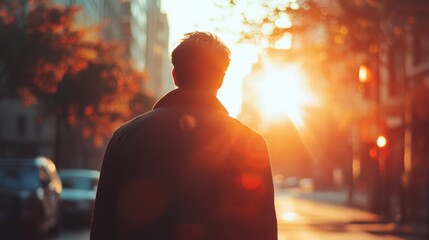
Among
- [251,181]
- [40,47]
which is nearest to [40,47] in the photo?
[40,47]

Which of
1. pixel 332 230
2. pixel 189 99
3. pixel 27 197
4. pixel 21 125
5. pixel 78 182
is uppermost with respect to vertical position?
pixel 189 99

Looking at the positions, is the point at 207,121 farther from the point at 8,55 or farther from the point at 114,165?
the point at 8,55

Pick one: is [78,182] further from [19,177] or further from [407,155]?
[407,155]

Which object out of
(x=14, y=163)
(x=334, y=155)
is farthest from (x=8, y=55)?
(x=334, y=155)

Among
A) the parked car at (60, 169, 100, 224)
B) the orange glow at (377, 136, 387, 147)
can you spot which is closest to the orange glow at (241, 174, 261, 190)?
the parked car at (60, 169, 100, 224)

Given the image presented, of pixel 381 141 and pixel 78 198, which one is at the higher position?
pixel 381 141

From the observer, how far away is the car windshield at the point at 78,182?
23750mm

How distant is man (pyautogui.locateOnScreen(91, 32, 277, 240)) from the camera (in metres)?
3.49

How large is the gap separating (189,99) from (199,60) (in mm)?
176

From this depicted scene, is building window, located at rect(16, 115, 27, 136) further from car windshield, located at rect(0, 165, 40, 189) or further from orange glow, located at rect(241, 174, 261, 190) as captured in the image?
orange glow, located at rect(241, 174, 261, 190)

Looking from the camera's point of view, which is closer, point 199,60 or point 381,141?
point 199,60

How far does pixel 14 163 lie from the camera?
56.7 feet

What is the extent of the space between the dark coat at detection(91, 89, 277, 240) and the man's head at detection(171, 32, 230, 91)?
172 mm

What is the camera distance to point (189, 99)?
3713 millimetres
